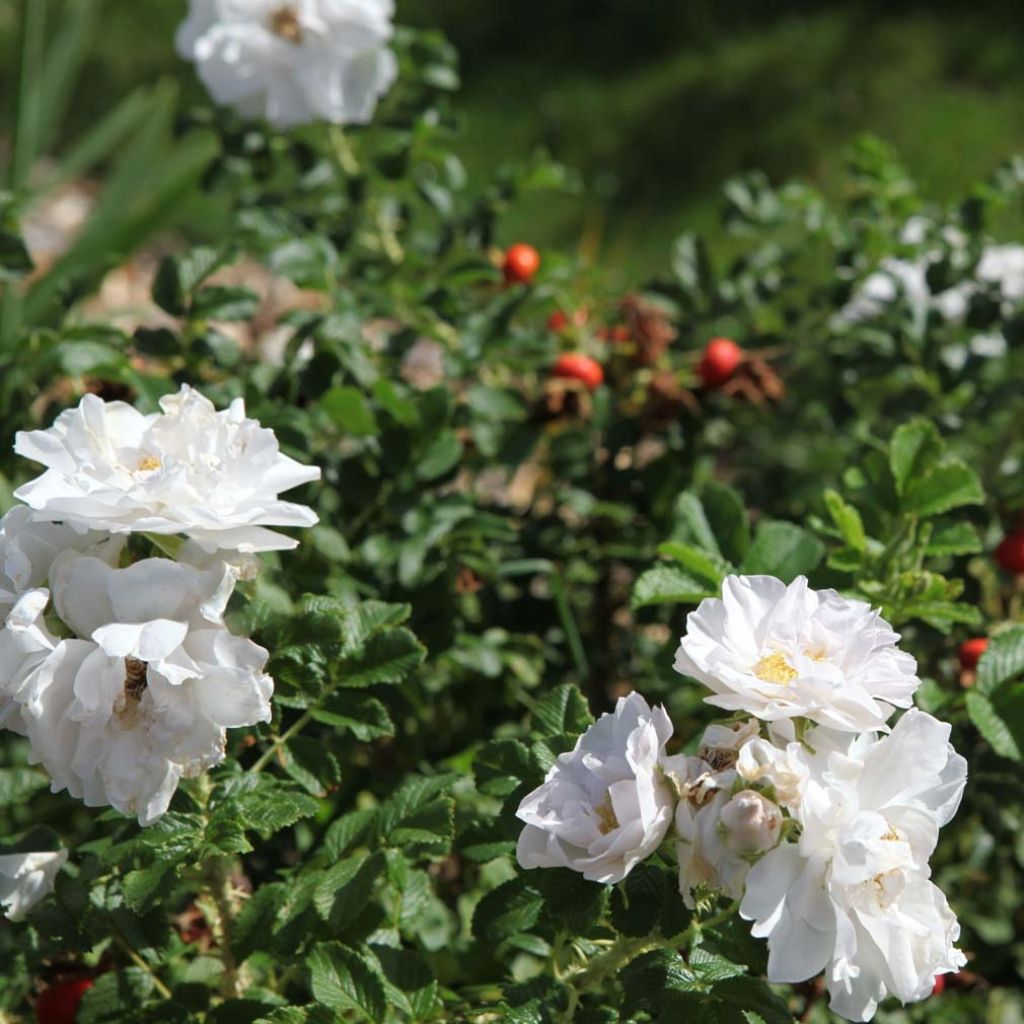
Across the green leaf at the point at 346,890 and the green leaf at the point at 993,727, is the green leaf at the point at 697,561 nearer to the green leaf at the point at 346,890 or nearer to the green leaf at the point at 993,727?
the green leaf at the point at 993,727

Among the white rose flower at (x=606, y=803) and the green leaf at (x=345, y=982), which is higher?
the white rose flower at (x=606, y=803)

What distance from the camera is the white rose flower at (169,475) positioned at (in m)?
0.93

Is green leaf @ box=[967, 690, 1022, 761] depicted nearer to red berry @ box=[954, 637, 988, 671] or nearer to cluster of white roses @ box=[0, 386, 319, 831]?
red berry @ box=[954, 637, 988, 671]

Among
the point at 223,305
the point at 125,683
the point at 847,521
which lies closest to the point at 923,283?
the point at 847,521

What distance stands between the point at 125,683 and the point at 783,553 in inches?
23.2

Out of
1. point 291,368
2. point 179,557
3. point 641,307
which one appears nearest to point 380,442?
point 291,368

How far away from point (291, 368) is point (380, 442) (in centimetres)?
12

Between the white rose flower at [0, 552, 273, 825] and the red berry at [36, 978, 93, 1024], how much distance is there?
1.36 feet

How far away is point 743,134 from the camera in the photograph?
12.7 feet

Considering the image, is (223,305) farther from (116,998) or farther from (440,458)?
(116,998)

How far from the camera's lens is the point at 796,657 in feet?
2.99

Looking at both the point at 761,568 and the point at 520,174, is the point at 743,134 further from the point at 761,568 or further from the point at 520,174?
the point at 761,568

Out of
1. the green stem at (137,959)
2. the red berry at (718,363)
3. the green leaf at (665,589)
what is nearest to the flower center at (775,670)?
the green leaf at (665,589)

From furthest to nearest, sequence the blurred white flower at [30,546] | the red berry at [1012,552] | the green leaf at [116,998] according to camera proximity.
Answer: the red berry at [1012,552]
the green leaf at [116,998]
the blurred white flower at [30,546]
